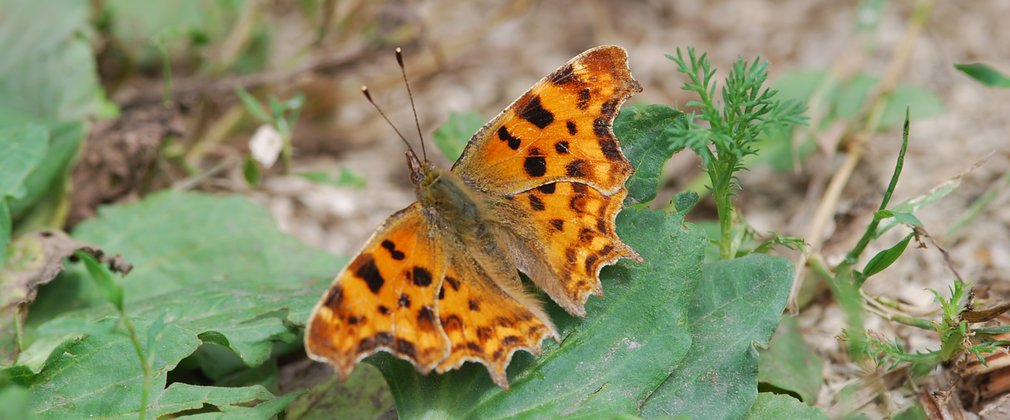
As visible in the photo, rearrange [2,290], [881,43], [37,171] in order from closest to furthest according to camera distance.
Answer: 1. [2,290]
2. [37,171]
3. [881,43]

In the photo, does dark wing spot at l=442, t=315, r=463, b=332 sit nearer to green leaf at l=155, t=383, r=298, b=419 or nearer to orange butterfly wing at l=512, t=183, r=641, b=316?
orange butterfly wing at l=512, t=183, r=641, b=316

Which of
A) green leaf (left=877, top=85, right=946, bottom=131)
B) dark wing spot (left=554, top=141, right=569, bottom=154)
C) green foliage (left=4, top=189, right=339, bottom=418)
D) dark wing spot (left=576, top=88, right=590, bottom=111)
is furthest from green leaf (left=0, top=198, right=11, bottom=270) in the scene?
green leaf (left=877, top=85, right=946, bottom=131)

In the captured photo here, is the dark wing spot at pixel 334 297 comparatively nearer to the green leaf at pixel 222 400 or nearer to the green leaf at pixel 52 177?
the green leaf at pixel 222 400

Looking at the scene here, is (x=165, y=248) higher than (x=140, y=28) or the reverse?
the reverse

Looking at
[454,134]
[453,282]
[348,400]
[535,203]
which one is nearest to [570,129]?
[535,203]

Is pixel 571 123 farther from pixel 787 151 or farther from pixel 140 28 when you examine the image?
pixel 140 28

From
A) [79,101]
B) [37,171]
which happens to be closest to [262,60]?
[79,101]

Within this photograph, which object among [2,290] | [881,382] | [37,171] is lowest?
[881,382]
